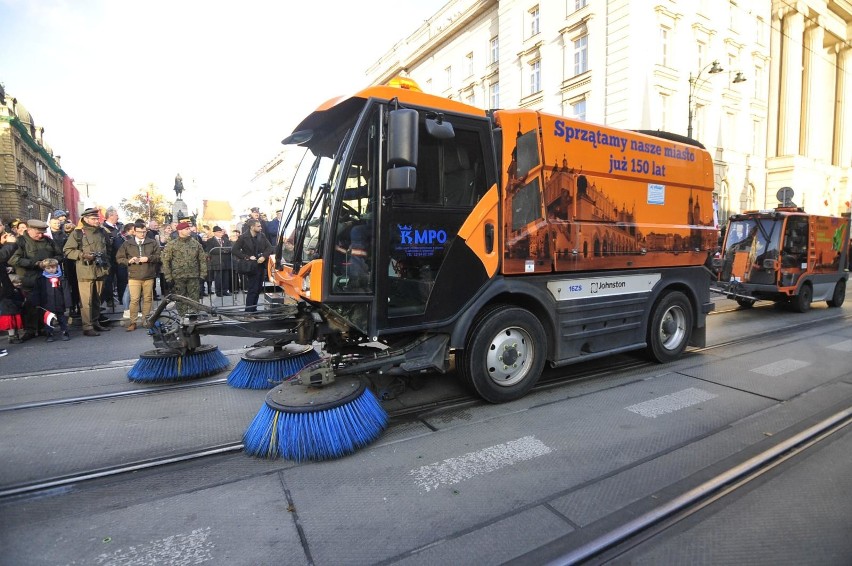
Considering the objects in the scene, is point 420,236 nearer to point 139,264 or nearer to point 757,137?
point 139,264

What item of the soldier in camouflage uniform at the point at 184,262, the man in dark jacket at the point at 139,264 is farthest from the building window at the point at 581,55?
the man in dark jacket at the point at 139,264

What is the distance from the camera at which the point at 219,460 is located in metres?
3.36

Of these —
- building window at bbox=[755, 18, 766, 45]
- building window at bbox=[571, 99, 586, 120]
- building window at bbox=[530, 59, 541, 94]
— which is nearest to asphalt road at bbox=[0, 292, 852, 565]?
building window at bbox=[571, 99, 586, 120]

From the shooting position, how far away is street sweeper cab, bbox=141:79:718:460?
359 centimetres

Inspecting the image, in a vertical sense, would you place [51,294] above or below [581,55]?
below

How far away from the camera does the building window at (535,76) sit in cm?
2845

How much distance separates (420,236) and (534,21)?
30.3 metres

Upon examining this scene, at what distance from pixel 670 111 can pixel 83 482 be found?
28769 millimetres

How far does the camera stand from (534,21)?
94.2 feet

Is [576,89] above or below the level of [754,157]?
above

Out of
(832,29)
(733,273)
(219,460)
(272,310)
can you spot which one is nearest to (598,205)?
(272,310)

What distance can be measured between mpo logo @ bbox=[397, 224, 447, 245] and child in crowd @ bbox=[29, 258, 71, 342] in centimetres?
697

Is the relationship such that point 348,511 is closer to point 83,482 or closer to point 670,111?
point 83,482

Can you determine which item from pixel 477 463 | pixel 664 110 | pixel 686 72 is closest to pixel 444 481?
pixel 477 463
